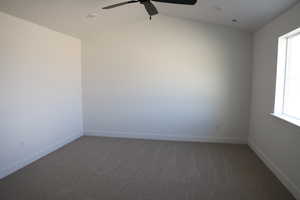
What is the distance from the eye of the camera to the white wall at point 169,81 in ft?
14.3

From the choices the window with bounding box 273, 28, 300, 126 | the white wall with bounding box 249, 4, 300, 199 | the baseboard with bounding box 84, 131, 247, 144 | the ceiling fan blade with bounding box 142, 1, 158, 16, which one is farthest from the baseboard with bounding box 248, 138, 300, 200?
the ceiling fan blade with bounding box 142, 1, 158, 16

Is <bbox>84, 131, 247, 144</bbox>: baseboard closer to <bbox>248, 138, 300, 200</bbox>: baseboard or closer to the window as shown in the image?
<bbox>248, 138, 300, 200</bbox>: baseboard

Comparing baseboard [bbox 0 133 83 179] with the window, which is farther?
baseboard [bbox 0 133 83 179]

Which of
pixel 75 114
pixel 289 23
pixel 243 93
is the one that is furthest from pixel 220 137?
pixel 75 114

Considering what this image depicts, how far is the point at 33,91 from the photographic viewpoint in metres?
3.39

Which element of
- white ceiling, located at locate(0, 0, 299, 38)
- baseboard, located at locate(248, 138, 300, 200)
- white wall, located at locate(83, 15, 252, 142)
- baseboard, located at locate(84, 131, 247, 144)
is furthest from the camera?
baseboard, located at locate(84, 131, 247, 144)

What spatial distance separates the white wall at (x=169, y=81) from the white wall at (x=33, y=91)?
0.68m

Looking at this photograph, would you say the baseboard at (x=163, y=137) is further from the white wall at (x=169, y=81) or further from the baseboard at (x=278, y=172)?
the baseboard at (x=278, y=172)

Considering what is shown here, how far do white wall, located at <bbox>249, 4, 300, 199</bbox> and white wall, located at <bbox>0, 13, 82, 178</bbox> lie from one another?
12.6ft

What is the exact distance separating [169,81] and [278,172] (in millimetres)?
2649

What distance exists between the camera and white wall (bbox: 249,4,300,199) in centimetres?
251

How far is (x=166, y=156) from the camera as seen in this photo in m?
3.72

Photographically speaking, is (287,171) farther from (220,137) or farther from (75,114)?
(75,114)

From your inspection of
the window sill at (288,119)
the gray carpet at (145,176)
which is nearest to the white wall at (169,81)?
the gray carpet at (145,176)
